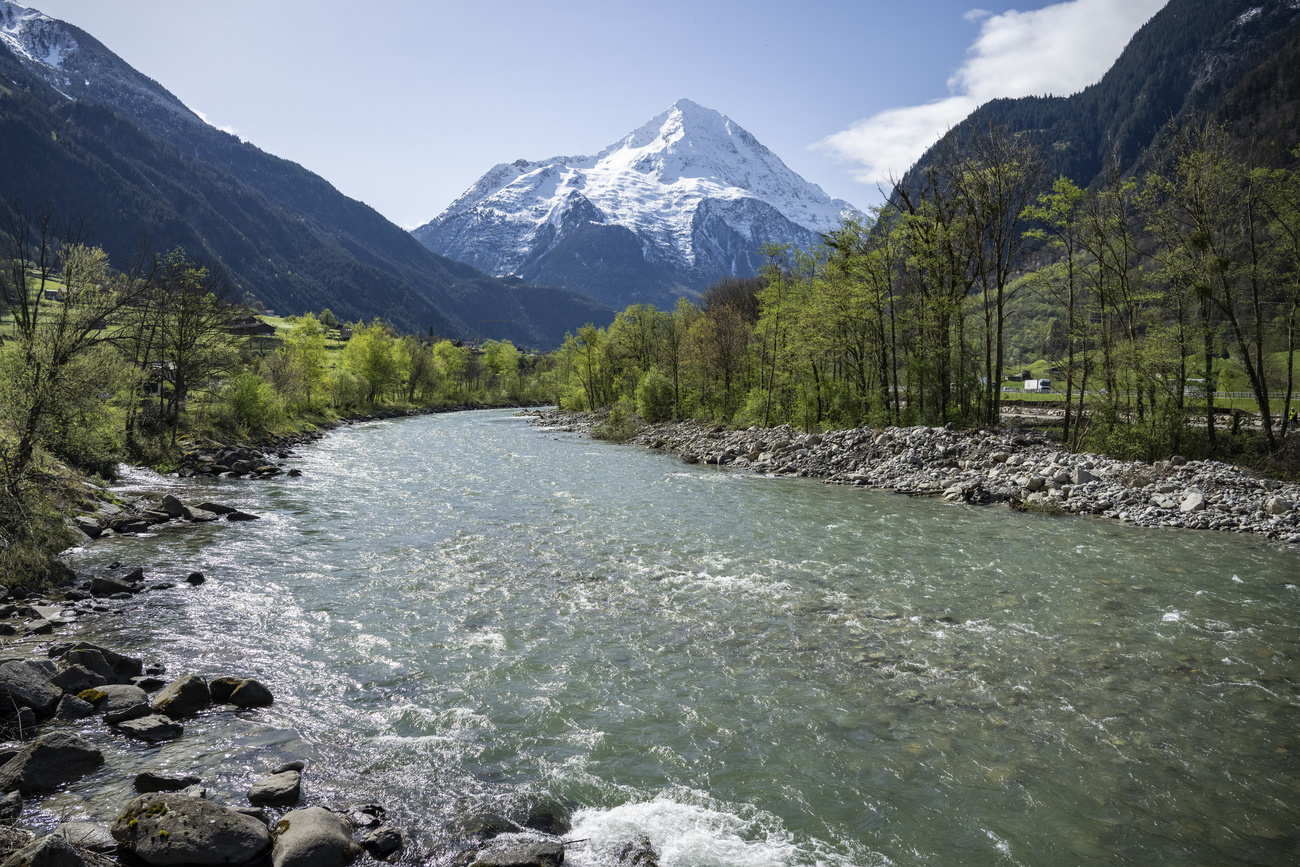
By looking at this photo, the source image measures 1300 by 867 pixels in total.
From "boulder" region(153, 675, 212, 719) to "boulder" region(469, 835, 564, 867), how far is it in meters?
5.25

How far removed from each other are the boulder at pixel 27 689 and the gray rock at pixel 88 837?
3173 mm

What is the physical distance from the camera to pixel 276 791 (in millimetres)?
6555

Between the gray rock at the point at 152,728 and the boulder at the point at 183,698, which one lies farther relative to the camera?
the boulder at the point at 183,698

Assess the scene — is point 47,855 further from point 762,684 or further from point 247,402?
point 247,402

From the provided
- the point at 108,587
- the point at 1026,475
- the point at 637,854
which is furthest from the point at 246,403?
the point at 1026,475

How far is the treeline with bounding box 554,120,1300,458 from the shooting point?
23.1 m

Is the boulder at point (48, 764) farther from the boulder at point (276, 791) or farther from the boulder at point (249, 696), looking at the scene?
the boulder at point (276, 791)

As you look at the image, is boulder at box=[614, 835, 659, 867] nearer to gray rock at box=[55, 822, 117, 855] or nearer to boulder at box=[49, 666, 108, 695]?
gray rock at box=[55, 822, 117, 855]

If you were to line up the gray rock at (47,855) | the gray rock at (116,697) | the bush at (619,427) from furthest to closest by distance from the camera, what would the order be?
the bush at (619,427)
the gray rock at (116,697)
the gray rock at (47,855)

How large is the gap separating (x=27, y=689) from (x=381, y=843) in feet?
18.5

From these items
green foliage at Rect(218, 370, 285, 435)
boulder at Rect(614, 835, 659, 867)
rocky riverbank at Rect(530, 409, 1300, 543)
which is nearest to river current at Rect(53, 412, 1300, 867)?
boulder at Rect(614, 835, 659, 867)

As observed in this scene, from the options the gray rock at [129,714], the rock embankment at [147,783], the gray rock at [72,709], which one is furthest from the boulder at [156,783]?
the gray rock at [72,709]

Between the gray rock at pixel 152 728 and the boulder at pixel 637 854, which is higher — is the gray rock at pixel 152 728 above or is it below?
above

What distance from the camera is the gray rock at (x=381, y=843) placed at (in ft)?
19.5
